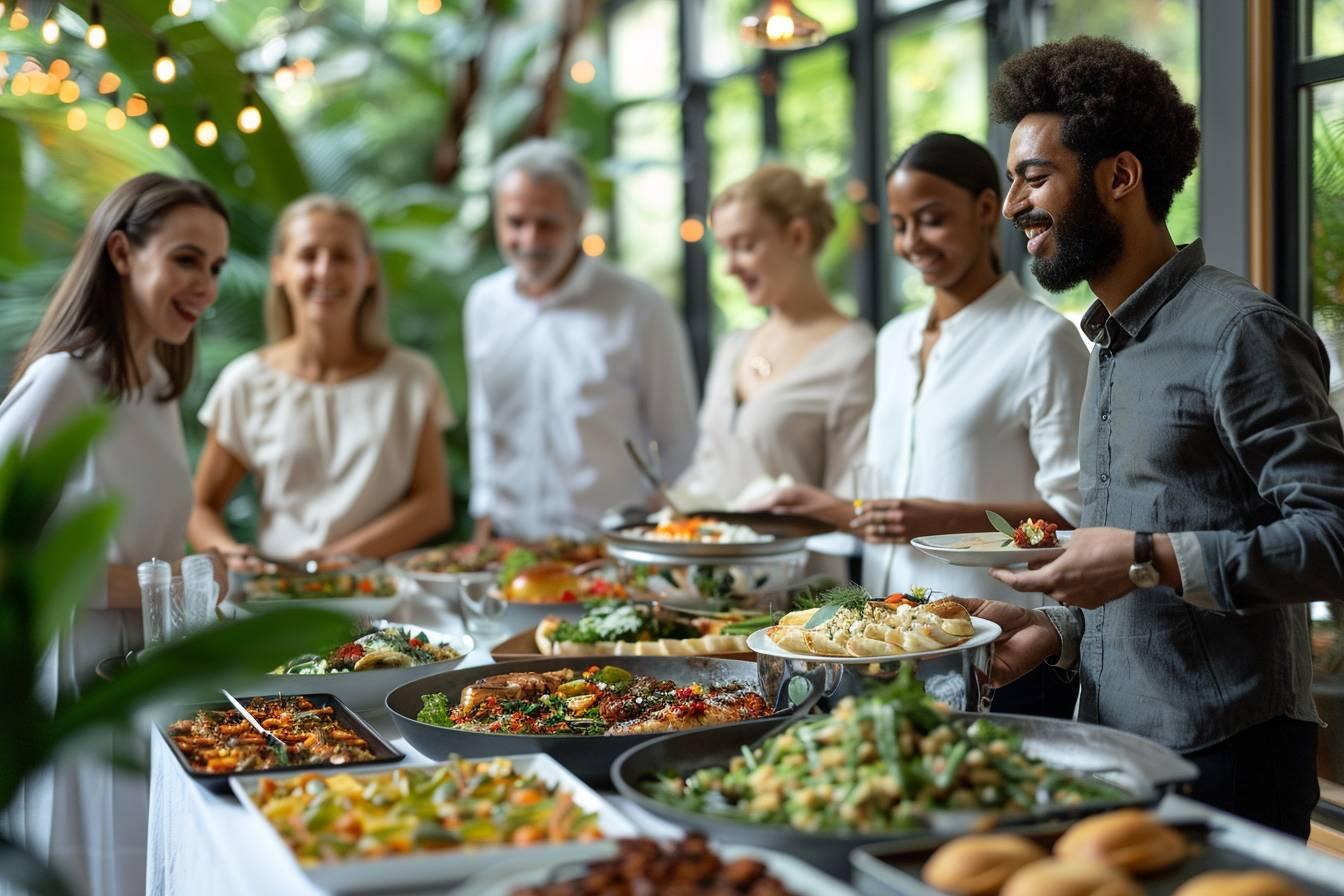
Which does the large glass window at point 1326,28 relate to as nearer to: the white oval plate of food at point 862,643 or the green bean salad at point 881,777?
the white oval plate of food at point 862,643

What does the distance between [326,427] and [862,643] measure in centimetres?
253

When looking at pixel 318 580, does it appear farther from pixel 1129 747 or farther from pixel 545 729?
pixel 1129 747

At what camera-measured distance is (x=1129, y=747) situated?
1610 millimetres

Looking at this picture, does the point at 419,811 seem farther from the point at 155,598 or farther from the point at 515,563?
the point at 515,563

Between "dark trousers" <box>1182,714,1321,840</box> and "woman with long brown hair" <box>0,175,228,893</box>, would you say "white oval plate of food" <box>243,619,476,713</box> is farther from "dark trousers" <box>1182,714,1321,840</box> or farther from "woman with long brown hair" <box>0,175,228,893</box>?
"dark trousers" <box>1182,714,1321,840</box>

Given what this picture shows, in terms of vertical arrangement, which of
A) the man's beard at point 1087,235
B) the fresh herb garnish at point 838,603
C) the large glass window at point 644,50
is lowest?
the fresh herb garnish at point 838,603

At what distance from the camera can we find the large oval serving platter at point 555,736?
1847 mm

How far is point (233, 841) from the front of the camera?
160 cm

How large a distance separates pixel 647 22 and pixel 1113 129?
18.7ft

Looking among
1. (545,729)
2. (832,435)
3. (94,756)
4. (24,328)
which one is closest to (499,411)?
(832,435)

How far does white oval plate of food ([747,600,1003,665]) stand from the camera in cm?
185

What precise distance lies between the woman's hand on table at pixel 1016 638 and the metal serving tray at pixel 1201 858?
0.66 meters

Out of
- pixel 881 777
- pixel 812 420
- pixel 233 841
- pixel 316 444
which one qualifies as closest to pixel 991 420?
pixel 812 420

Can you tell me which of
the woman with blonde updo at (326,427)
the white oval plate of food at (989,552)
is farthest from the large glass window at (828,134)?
the white oval plate of food at (989,552)
